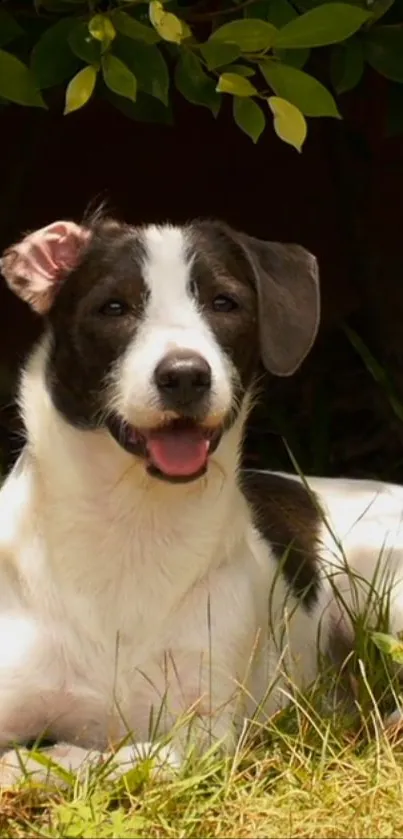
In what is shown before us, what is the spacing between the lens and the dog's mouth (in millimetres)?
3742

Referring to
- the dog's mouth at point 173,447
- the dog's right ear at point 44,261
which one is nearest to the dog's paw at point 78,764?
the dog's mouth at point 173,447

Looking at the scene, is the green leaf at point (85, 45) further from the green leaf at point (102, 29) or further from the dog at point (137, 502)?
the dog at point (137, 502)

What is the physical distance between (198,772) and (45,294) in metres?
1.14

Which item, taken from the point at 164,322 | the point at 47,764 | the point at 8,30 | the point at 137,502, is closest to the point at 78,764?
the point at 47,764

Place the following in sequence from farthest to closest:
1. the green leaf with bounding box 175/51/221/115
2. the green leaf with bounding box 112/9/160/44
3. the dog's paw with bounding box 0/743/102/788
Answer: the green leaf with bounding box 175/51/221/115
the green leaf with bounding box 112/9/160/44
the dog's paw with bounding box 0/743/102/788

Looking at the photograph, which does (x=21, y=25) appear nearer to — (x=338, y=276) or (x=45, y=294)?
(x=45, y=294)

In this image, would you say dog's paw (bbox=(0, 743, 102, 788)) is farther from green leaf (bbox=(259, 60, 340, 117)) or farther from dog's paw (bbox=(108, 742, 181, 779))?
green leaf (bbox=(259, 60, 340, 117))

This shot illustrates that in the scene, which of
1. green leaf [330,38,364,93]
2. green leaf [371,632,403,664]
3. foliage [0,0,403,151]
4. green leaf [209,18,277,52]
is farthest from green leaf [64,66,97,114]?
green leaf [371,632,403,664]

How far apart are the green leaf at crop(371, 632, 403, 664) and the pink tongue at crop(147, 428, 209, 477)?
2.34 ft

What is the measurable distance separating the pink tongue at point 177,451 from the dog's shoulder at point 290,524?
1.79 feet

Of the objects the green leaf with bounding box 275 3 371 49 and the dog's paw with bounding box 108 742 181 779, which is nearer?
the dog's paw with bounding box 108 742 181 779

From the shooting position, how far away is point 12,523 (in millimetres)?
4051

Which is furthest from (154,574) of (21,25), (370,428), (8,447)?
(370,428)

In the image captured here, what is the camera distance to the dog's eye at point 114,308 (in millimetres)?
3773
